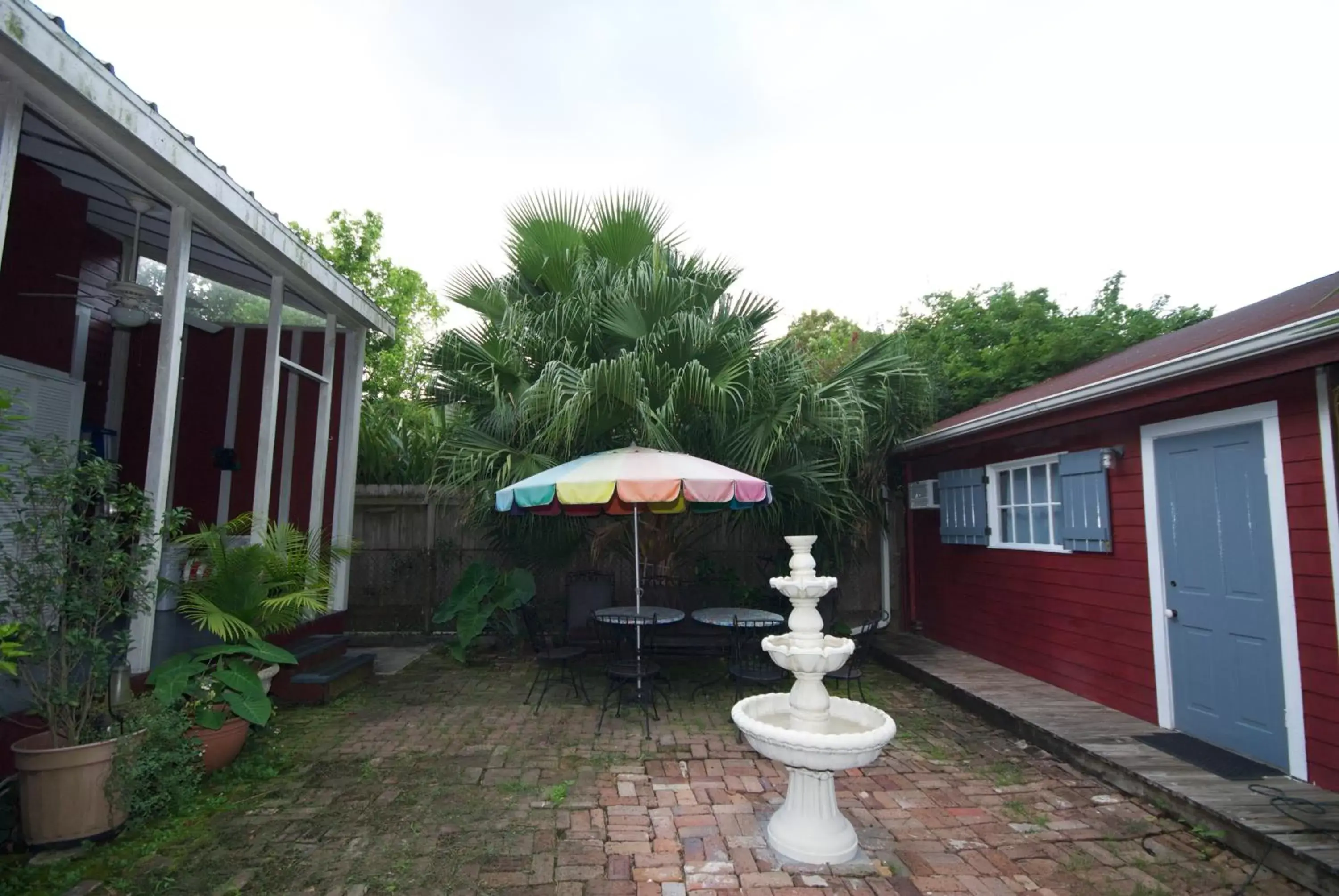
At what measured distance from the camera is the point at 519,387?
617 centimetres

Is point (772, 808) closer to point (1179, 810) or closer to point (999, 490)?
point (1179, 810)

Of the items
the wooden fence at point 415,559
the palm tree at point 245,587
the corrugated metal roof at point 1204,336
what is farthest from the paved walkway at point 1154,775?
the palm tree at point 245,587

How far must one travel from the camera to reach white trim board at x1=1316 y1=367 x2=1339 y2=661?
312 centimetres

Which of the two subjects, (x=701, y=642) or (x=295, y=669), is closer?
(x=295, y=669)

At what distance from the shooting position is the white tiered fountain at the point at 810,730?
2.64 metres

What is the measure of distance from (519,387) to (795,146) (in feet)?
20.5

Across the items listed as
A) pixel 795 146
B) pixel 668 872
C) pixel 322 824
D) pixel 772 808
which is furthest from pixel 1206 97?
pixel 322 824

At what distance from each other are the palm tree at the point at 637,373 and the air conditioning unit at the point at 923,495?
2.91ft

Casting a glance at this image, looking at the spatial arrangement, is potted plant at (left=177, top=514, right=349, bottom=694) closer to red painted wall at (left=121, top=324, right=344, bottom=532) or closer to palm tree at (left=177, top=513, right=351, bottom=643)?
palm tree at (left=177, top=513, right=351, bottom=643)

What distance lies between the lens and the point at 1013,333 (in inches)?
445

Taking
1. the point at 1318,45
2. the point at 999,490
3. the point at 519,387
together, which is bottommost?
the point at 999,490

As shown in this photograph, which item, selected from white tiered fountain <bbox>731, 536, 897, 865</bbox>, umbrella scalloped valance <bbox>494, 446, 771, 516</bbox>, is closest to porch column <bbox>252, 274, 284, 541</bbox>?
umbrella scalloped valance <bbox>494, 446, 771, 516</bbox>

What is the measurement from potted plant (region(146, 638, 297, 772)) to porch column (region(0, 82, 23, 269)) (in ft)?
7.33

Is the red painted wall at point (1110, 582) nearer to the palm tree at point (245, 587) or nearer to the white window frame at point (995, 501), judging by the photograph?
the white window frame at point (995, 501)
